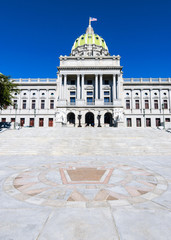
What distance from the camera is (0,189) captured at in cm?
505

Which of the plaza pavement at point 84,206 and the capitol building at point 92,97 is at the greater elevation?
the capitol building at point 92,97

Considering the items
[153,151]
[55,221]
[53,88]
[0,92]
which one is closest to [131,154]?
[153,151]

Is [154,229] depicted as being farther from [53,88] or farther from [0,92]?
[53,88]

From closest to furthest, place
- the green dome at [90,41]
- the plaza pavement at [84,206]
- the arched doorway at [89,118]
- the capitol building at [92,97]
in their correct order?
the plaza pavement at [84,206] < the capitol building at [92,97] < the arched doorway at [89,118] < the green dome at [90,41]

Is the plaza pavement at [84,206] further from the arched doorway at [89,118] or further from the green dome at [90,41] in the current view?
the green dome at [90,41]

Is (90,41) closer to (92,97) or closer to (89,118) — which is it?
(92,97)

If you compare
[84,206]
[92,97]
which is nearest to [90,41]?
[92,97]

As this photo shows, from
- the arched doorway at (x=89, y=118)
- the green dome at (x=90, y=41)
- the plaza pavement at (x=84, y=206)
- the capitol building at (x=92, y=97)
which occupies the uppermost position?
the green dome at (x=90, y=41)

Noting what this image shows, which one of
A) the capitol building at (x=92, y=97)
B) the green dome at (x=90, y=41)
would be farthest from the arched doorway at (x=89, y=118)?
the green dome at (x=90, y=41)

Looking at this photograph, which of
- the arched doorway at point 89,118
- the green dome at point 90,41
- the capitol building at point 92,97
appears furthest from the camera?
the green dome at point 90,41

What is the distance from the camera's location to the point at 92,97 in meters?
45.3

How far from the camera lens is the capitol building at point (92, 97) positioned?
4138 cm

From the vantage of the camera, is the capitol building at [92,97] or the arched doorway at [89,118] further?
the arched doorway at [89,118]

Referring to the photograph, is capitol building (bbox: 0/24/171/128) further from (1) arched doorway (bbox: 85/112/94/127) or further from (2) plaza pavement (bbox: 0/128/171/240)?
(2) plaza pavement (bbox: 0/128/171/240)
